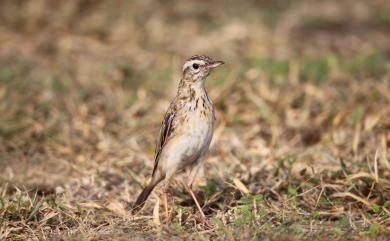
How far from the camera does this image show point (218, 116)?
9.16m

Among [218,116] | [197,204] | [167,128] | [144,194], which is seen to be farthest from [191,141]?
[218,116]

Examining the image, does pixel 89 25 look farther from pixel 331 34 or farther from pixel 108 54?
pixel 331 34

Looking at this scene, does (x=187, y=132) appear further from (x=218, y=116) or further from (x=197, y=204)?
(x=218, y=116)

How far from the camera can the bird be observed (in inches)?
244

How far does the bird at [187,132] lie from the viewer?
6.20 m

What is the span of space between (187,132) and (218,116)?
2959 millimetres

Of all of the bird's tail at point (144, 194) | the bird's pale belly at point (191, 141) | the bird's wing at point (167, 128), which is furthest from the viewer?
the bird's tail at point (144, 194)

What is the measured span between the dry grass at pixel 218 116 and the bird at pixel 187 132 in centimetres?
27

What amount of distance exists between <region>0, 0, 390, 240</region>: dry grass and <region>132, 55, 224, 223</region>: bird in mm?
268

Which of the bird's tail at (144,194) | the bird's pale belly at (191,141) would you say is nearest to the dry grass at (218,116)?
the bird's tail at (144,194)

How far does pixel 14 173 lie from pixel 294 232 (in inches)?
148

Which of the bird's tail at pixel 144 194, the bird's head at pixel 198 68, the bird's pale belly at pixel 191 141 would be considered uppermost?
the bird's head at pixel 198 68

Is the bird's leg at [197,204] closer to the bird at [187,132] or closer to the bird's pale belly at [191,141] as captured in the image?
the bird at [187,132]

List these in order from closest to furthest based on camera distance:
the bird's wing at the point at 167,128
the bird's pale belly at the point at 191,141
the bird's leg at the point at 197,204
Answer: the bird's leg at the point at 197,204, the bird's pale belly at the point at 191,141, the bird's wing at the point at 167,128
